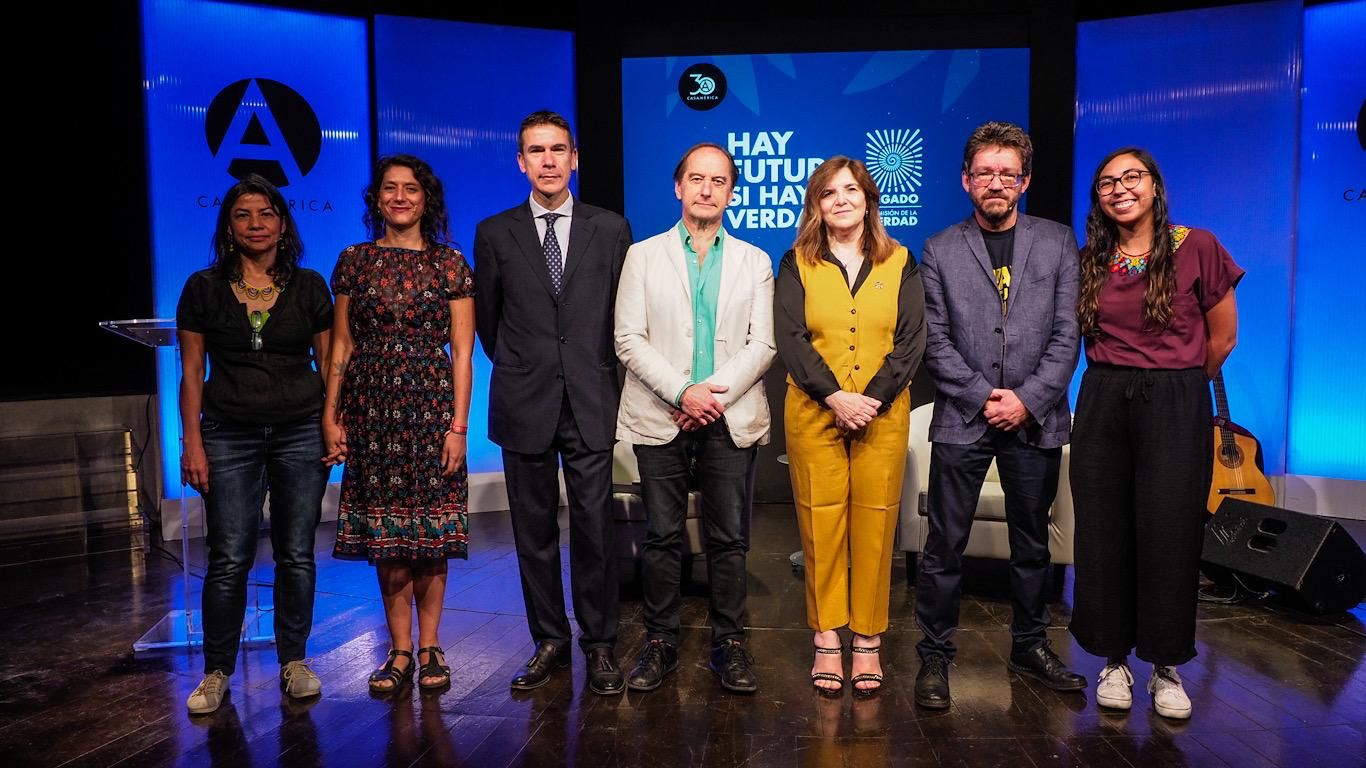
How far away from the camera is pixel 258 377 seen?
9.66ft

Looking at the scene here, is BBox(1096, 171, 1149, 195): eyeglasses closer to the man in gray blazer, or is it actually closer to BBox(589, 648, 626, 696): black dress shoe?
the man in gray blazer

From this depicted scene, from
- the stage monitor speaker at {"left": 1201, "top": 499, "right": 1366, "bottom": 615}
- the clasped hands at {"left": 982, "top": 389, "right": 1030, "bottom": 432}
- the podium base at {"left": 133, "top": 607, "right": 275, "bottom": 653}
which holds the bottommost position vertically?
the podium base at {"left": 133, "top": 607, "right": 275, "bottom": 653}

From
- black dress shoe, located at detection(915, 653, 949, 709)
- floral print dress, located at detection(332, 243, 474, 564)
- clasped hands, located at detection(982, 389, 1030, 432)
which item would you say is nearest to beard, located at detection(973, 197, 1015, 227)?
clasped hands, located at detection(982, 389, 1030, 432)

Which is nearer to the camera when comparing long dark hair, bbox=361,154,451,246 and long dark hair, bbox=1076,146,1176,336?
long dark hair, bbox=1076,146,1176,336

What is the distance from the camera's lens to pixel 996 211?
2.99m

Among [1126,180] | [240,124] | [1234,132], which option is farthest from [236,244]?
[1234,132]

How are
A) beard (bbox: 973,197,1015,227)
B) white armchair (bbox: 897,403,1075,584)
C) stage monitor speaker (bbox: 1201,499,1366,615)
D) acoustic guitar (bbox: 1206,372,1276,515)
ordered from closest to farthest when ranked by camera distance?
beard (bbox: 973,197,1015,227) < stage monitor speaker (bbox: 1201,499,1366,615) < white armchair (bbox: 897,403,1075,584) < acoustic guitar (bbox: 1206,372,1276,515)

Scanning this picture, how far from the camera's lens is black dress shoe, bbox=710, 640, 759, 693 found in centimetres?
307

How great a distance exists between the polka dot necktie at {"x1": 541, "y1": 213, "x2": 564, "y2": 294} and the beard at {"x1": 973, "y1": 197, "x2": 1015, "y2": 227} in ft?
4.58

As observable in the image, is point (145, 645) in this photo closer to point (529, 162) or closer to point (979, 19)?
point (529, 162)

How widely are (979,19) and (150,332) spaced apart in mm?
5484

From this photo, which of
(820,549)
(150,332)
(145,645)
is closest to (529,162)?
(820,549)

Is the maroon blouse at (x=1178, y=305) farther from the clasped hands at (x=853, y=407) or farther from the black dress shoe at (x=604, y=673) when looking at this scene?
the black dress shoe at (x=604, y=673)

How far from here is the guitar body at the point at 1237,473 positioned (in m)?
4.86
